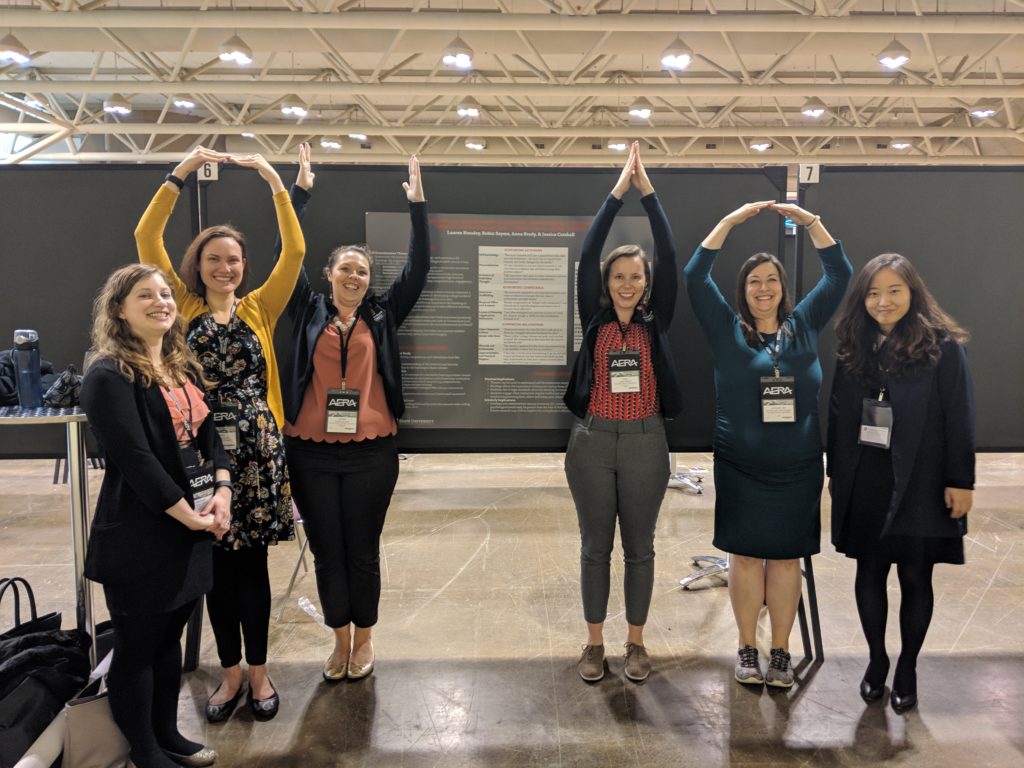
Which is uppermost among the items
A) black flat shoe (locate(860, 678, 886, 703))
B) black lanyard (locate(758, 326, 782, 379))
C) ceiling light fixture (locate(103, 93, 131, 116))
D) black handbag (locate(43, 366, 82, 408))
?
ceiling light fixture (locate(103, 93, 131, 116))

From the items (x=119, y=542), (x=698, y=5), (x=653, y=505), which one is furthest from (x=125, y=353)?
(x=698, y=5)

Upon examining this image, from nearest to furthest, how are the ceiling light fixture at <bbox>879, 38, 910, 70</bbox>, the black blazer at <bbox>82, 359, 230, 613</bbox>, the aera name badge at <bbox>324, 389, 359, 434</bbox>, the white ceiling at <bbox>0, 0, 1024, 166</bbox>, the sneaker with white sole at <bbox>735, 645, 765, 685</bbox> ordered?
the black blazer at <bbox>82, 359, 230, 613</bbox>
the aera name badge at <bbox>324, 389, 359, 434</bbox>
the sneaker with white sole at <bbox>735, 645, 765, 685</bbox>
the white ceiling at <bbox>0, 0, 1024, 166</bbox>
the ceiling light fixture at <bbox>879, 38, 910, 70</bbox>

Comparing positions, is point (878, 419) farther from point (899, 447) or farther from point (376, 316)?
point (376, 316)

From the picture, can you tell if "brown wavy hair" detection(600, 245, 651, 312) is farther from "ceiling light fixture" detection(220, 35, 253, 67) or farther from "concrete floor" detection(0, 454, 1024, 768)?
"ceiling light fixture" detection(220, 35, 253, 67)

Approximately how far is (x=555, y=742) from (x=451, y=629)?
0.94 m

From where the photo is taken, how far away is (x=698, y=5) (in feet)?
26.2

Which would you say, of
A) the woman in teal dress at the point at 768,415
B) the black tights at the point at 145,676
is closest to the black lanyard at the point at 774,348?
the woman in teal dress at the point at 768,415

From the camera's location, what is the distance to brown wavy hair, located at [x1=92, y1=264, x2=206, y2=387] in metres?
1.73

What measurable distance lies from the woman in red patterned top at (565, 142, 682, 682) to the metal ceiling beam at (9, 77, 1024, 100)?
21.9 ft

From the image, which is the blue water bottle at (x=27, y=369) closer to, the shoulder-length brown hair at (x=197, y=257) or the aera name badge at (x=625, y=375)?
the shoulder-length brown hair at (x=197, y=257)

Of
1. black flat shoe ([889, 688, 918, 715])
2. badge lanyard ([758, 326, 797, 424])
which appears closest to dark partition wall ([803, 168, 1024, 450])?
badge lanyard ([758, 326, 797, 424])

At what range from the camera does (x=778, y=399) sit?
226cm

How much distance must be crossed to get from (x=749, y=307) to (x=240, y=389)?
184 cm

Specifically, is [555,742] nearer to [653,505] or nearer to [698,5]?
[653,505]
